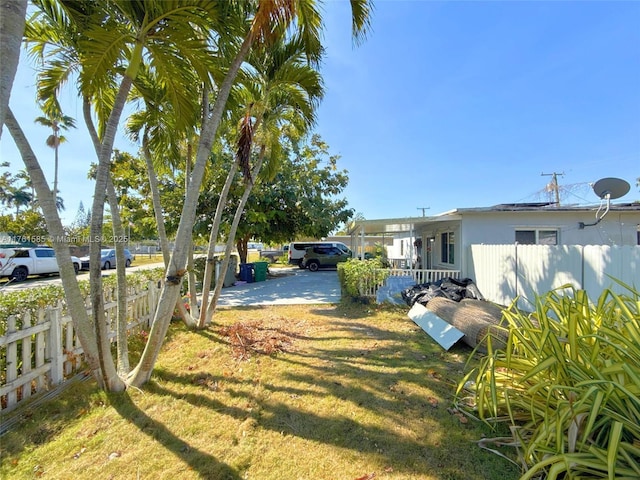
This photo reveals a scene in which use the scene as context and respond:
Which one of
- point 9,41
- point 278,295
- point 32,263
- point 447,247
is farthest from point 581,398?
point 32,263

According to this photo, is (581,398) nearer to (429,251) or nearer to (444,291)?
(444,291)

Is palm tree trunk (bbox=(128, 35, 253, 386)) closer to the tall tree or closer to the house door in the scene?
the tall tree

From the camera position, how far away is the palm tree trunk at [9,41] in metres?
1.76

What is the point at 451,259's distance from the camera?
11.1 metres

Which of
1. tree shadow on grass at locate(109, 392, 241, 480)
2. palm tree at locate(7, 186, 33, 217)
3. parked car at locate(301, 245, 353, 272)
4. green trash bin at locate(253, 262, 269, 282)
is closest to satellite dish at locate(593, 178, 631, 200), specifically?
tree shadow on grass at locate(109, 392, 241, 480)

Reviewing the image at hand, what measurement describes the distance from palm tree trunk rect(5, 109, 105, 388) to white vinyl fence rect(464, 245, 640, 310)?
179 inches

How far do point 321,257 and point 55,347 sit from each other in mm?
17562

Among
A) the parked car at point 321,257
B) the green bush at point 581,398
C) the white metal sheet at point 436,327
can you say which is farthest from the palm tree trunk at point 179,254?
the parked car at point 321,257

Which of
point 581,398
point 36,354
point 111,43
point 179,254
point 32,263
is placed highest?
point 111,43

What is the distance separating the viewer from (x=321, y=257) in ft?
68.2

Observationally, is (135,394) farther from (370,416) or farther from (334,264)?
(334,264)

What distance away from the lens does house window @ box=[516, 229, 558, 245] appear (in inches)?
375

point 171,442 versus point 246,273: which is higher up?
point 246,273

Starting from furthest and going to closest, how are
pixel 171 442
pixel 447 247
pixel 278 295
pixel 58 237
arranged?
pixel 447 247 < pixel 278 295 < pixel 58 237 < pixel 171 442
